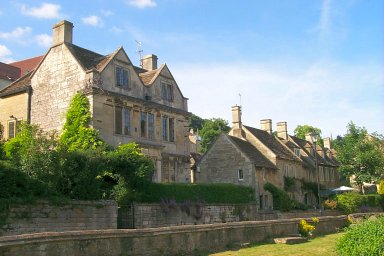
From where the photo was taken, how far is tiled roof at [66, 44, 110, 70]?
29.4 meters

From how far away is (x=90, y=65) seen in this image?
29766 millimetres

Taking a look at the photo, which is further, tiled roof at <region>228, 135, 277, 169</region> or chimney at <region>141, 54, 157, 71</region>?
tiled roof at <region>228, 135, 277, 169</region>

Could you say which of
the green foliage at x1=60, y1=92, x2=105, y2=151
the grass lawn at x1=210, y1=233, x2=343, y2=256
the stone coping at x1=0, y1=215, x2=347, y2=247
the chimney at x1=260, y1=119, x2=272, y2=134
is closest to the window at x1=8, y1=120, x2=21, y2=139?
the green foliage at x1=60, y1=92, x2=105, y2=151

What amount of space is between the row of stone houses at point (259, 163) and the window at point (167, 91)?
30.8ft

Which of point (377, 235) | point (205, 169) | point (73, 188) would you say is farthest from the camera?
point (205, 169)

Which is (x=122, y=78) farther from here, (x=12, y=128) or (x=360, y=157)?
(x=360, y=157)

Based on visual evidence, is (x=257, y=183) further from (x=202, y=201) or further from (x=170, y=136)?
(x=202, y=201)

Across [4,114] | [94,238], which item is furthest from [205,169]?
[94,238]

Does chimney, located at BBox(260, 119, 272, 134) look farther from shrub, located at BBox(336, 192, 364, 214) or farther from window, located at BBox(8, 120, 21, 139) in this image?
window, located at BBox(8, 120, 21, 139)

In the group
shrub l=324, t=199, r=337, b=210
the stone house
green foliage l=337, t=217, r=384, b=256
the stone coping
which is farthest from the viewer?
shrub l=324, t=199, r=337, b=210

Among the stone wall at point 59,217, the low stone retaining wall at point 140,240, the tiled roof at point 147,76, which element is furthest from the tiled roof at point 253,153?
the stone wall at point 59,217

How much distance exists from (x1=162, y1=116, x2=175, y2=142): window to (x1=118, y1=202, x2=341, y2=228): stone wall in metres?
6.96

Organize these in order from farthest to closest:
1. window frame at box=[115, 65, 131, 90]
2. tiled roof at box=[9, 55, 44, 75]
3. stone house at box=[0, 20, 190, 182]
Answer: tiled roof at box=[9, 55, 44, 75], window frame at box=[115, 65, 131, 90], stone house at box=[0, 20, 190, 182]

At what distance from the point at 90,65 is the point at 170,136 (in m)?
8.22
